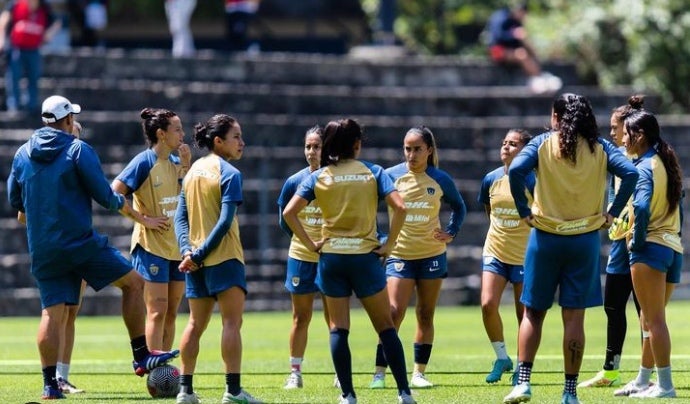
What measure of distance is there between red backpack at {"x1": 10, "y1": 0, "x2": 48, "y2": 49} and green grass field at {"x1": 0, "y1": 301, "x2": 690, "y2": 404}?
4.56 meters

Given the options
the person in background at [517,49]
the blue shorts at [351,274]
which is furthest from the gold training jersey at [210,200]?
the person in background at [517,49]

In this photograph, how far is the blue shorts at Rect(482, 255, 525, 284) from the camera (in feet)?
48.9

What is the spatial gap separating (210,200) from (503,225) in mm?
3532

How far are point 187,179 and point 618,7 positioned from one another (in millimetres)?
21056

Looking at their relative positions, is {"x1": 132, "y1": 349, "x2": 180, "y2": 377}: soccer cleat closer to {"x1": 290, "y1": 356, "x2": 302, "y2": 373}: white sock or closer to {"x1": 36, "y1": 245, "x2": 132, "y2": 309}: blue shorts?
{"x1": 36, "y1": 245, "x2": 132, "y2": 309}: blue shorts

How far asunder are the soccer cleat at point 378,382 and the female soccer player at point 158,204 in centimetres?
176

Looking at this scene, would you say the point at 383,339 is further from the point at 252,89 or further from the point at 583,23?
the point at 583,23

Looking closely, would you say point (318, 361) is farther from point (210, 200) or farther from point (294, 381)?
point (210, 200)

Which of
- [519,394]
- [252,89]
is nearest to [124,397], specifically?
[519,394]

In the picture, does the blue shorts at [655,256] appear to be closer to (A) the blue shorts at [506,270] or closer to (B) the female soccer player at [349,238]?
(B) the female soccer player at [349,238]

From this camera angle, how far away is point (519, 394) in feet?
39.4

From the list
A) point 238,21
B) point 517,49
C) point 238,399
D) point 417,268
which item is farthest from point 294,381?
point 238,21

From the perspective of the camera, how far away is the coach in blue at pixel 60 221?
1299 centimetres

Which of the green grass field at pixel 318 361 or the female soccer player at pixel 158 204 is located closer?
the green grass field at pixel 318 361
